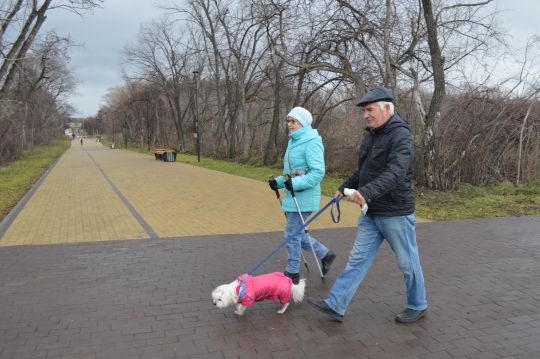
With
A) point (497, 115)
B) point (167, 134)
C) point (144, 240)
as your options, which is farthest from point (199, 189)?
point (167, 134)

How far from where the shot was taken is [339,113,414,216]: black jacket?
330 centimetres

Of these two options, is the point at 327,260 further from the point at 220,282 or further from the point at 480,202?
the point at 480,202

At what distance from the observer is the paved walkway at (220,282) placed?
3.38m

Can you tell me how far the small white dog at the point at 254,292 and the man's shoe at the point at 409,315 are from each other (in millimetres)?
872

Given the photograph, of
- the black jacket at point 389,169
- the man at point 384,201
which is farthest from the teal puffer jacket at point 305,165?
the black jacket at point 389,169

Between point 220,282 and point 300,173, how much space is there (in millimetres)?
1543

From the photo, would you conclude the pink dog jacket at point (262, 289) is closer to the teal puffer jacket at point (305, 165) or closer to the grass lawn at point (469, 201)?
the teal puffer jacket at point (305, 165)

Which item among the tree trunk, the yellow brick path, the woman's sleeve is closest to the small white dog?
the woman's sleeve

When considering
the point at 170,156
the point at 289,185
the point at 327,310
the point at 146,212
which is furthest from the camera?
the point at 170,156

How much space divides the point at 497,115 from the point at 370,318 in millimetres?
10588

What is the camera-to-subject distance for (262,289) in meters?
3.80

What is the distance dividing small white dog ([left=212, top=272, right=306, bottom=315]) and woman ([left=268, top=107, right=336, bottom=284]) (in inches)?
21.7

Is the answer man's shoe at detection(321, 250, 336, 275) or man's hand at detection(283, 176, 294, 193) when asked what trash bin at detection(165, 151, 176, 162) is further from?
man's hand at detection(283, 176, 294, 193)

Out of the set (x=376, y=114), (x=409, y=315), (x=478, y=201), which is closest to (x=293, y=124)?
(x=376, y=114)
